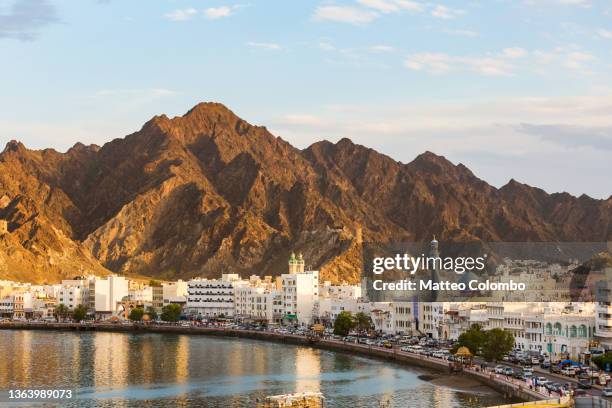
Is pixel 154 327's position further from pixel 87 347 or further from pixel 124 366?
pixel 124 366

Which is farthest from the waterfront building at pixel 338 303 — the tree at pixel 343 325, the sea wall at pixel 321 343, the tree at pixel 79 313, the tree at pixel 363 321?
the tree at pixel 79 313

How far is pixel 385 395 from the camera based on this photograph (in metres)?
82.9

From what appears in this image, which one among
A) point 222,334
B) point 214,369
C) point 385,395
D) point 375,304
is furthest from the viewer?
point 222,334

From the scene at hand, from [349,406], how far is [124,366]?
38712 mm

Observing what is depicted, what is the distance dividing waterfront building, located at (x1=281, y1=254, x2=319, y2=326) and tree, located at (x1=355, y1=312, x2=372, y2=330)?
82.5 ft

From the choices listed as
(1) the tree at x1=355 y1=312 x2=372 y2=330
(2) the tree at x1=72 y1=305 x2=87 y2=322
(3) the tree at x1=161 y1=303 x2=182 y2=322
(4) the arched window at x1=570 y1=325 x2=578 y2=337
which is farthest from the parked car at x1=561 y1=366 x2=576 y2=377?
(2) the tree at x1=72 y1=305 x2=87 y2=322

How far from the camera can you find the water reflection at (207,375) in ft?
268

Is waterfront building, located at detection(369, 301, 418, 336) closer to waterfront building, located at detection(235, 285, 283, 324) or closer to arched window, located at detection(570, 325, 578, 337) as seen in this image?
waterfront building, located at detection(235, 285, 283, 324)

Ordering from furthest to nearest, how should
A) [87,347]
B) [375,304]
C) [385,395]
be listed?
[375,304] → [87,347] → [385,395]

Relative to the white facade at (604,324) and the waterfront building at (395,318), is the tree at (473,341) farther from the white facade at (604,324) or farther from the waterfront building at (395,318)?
the waterfront building at (395,318)

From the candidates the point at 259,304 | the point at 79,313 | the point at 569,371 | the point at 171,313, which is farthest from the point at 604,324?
the point at 79,313

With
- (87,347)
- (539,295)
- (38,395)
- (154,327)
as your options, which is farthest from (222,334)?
(38,395)

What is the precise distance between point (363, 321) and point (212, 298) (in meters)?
58.5

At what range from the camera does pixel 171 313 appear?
7347 inches
